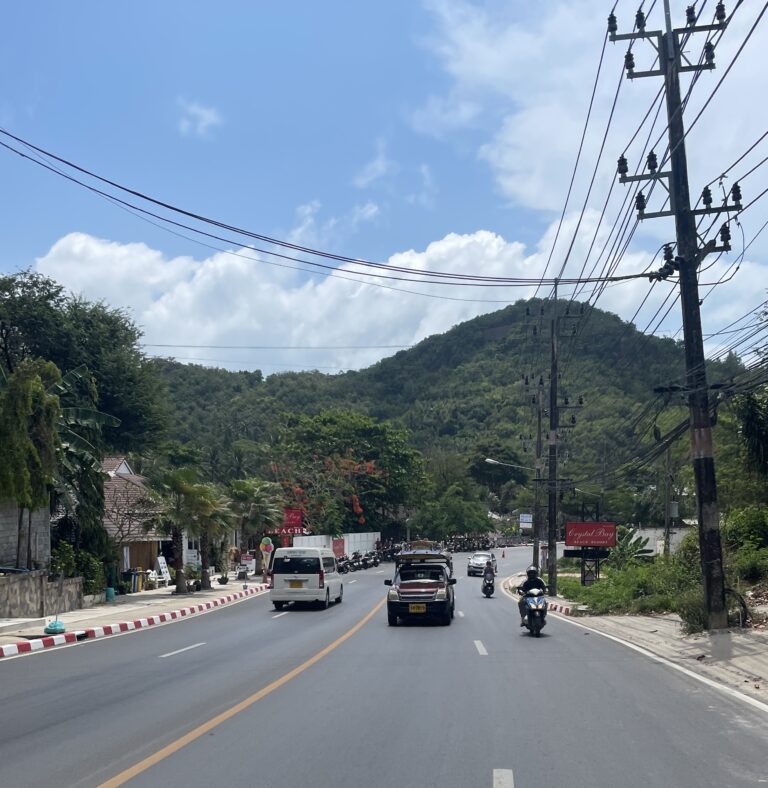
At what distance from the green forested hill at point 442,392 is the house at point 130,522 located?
43591 millimetres

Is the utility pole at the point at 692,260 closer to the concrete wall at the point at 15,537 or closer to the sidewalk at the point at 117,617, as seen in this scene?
the sidewalk at the point at 117,617

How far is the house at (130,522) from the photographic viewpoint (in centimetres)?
3706

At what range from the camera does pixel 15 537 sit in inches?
1166

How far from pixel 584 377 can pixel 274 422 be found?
135 ft

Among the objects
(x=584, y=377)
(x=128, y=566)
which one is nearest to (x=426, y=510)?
(x=584, y=377)

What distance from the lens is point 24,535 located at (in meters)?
29.5

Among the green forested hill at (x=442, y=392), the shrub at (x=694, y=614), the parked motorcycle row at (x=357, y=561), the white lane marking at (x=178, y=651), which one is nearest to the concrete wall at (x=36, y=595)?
the white lane marking at (x=178, y=651)

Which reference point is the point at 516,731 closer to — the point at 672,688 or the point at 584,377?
the point at 672,688

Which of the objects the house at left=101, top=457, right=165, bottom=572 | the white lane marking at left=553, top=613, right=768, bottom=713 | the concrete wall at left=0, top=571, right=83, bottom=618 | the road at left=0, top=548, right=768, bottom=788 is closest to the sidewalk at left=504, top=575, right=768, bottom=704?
the white lane marking at left=553, top=613, right=768, bottom=713

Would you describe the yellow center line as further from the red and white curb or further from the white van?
the white van

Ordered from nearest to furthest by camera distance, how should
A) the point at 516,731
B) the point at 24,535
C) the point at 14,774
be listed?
the point at 14,774 → the point at 516,731 → the point at 24,535

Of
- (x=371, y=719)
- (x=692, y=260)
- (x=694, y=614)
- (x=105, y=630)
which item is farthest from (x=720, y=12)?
(x=105, y=630)

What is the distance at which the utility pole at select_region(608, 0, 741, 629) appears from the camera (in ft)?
62.3

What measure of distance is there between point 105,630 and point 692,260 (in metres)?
16.8
